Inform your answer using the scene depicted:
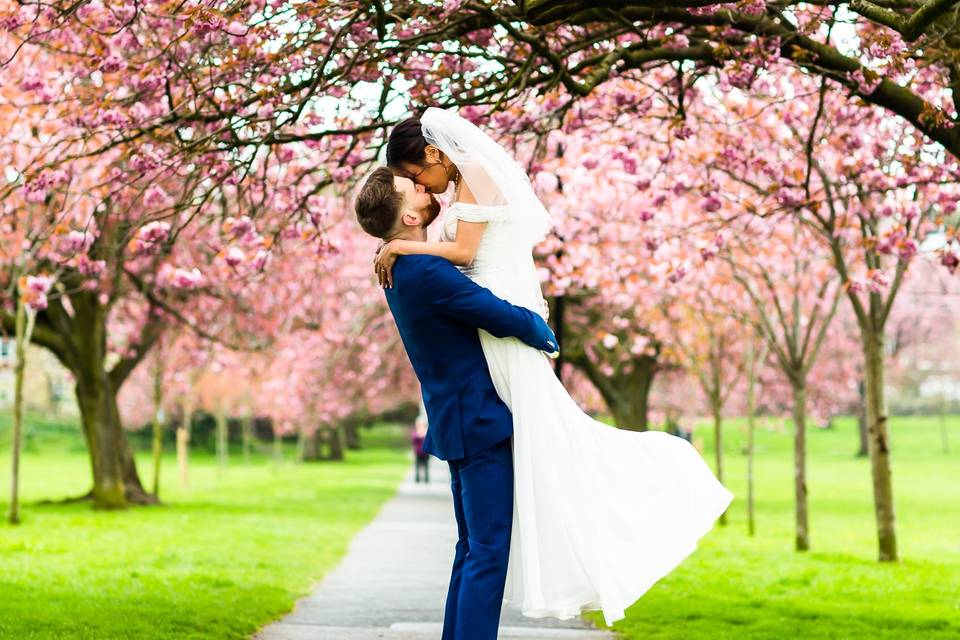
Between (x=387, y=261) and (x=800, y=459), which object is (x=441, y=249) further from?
(x=800, y=459)

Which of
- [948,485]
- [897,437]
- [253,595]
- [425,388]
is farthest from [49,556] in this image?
[897,437]

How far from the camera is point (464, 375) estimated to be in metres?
4.68

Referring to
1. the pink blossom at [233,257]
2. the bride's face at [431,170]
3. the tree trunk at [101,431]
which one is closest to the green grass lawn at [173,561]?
the tree trunk at [101,431]

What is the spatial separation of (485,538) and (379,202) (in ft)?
4.32

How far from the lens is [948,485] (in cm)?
3597

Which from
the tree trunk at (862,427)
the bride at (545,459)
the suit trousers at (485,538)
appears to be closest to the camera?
the suit trousers at (485,538)

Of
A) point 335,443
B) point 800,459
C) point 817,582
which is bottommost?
point 335,443

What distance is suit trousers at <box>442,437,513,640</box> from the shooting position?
4512 millimetres

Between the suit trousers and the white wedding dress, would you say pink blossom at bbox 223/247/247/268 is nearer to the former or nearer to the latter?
the white wedding dress

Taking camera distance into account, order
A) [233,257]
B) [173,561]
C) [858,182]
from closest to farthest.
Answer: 1. [233,257]
2. [858,182]
3. [173,561]

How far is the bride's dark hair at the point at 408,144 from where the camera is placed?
4.74m

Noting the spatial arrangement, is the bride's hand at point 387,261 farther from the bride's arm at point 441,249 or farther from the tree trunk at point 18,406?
the tree trunk at point 18,406

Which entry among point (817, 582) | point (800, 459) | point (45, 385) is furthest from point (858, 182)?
point (45, 385)

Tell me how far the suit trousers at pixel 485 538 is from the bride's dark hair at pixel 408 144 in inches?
45.0
